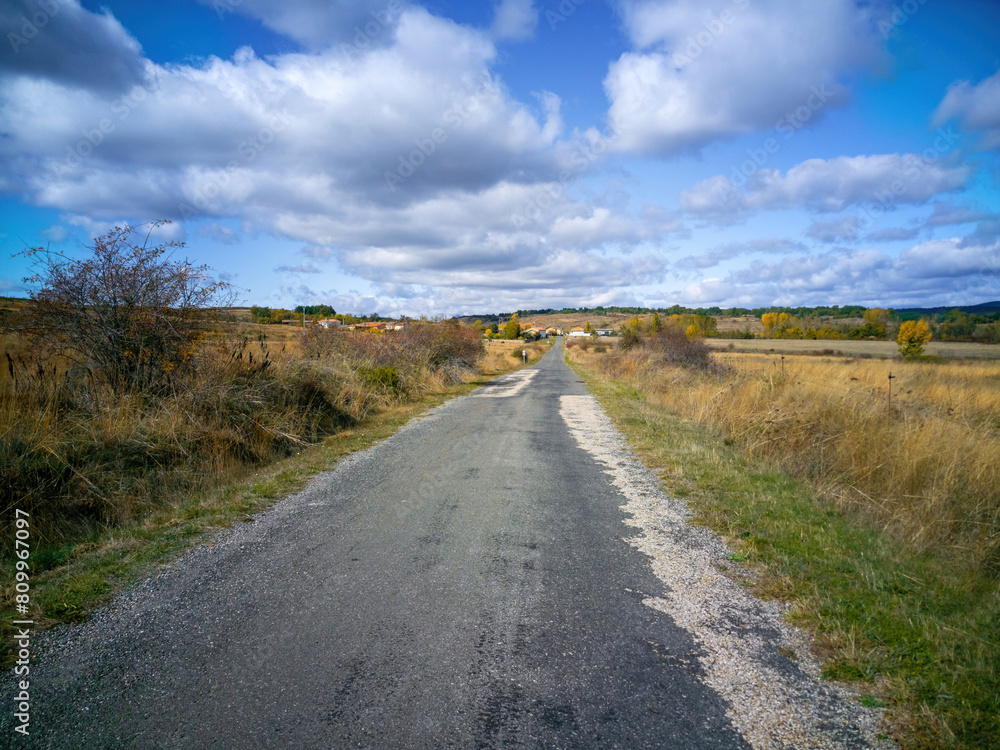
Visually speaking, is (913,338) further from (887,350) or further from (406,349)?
(406,349)

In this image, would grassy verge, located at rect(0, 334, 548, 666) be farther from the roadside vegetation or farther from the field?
the field

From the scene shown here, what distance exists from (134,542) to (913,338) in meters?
49.3

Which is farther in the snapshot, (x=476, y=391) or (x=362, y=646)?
(x=476, y=391)

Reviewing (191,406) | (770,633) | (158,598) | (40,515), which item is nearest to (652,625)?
(770,633)

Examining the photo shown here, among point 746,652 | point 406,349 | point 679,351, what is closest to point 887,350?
point 679,351

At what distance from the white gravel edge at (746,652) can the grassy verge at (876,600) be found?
15 cm

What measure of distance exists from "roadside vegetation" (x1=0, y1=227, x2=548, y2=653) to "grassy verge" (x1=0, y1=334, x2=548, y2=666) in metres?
0.02

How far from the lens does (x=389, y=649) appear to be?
306cm

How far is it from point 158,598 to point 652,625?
371cm

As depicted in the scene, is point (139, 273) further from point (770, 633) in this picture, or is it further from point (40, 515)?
point (770, 633)

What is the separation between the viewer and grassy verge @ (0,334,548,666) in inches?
140

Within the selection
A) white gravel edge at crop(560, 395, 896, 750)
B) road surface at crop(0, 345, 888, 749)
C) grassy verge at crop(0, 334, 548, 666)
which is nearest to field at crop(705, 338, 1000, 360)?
white gravel edge at crop(560, 395, 896, 750)

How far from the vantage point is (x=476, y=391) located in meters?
20.4

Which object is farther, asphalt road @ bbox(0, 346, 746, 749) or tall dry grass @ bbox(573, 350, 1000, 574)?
tall dry grass @ bbox(573, 350, 1000, 574)
